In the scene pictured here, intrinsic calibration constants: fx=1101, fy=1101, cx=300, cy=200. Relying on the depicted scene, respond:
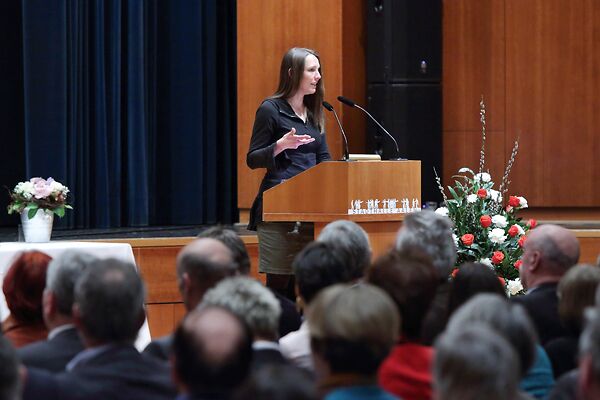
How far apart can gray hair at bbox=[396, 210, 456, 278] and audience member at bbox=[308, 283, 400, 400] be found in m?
1.33

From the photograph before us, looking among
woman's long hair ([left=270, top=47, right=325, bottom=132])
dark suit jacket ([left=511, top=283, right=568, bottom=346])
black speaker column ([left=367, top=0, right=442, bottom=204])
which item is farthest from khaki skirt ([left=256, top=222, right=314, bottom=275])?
black speaker column ([left=367, top=0, right=442, bottom=204])

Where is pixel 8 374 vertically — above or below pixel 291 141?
below

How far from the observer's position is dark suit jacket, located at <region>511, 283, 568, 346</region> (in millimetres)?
3305

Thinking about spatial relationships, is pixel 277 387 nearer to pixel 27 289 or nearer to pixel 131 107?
pixel 27 289

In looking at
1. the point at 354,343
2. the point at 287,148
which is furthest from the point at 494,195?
the point at 354,343

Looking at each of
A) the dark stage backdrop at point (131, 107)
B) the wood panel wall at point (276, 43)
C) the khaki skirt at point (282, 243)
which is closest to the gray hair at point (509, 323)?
the khaki skirt at point (282, 243)

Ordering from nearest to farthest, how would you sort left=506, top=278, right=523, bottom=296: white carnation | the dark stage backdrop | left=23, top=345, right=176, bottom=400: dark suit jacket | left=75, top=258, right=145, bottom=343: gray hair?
left=23, top=345, right=176, bottom=400: dark suit jacket < left=75, top=258, right=145, bottom=343: gray hair < left=506, top=278, right=523, bottom=296: white carnation < the dark stage backdrop

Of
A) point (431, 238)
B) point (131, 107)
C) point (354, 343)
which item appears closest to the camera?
point (354, 343)

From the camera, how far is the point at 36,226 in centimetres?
596

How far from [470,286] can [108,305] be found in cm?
106

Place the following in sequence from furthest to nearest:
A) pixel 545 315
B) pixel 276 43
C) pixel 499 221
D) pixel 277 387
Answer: pixel 276 43
pixel 499 221
pixel 545 315
pixel 277 387

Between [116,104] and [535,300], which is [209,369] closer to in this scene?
[535,300]

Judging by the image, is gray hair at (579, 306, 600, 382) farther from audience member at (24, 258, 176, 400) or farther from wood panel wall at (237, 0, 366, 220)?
wood panel wall at (237, 0, 366, 220)

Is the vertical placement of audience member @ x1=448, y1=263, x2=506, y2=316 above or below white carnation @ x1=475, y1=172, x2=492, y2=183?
below
